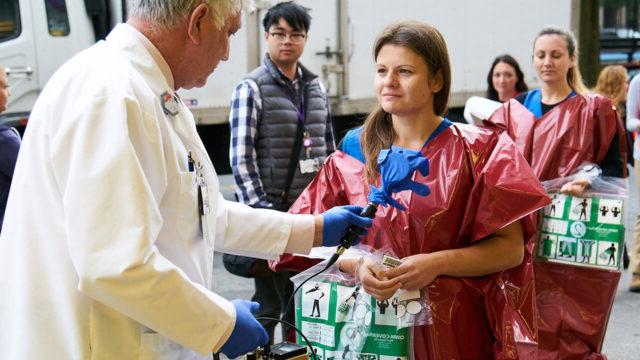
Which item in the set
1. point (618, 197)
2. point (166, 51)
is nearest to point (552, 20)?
point (618, 197)

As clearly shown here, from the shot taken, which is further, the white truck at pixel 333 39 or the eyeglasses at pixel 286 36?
the white truck at pixel 333 39

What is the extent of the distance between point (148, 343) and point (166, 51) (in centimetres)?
69

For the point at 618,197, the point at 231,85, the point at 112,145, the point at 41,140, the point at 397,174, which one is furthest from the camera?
the point at 231,85

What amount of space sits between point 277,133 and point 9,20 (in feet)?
13.8

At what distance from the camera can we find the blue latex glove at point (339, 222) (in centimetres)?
253

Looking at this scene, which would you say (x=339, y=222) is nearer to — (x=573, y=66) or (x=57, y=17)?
(x=573, y=66)

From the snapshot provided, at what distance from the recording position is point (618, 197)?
3932mm

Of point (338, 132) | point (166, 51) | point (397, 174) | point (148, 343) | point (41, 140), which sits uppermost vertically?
point (166, 51)

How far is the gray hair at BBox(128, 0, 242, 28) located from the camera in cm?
193

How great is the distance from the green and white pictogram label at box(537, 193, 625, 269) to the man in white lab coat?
2282 millimetres

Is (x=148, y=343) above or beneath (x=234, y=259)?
above

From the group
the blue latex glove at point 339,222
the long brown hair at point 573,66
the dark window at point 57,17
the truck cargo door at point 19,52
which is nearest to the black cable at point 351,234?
the blue latex glove at point 339,222

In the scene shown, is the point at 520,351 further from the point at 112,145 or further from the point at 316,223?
the point at 112,145

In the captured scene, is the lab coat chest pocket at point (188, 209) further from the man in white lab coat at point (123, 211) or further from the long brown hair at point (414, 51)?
the long brown hair at point (414, 51)
